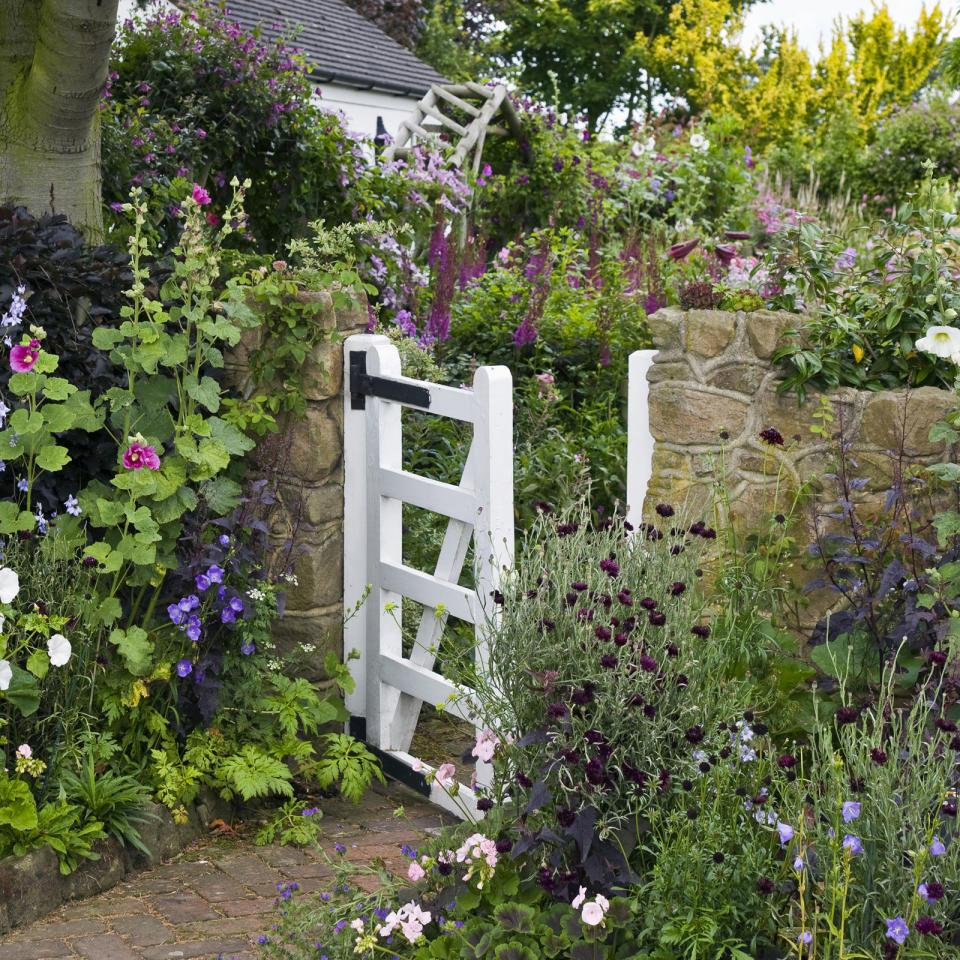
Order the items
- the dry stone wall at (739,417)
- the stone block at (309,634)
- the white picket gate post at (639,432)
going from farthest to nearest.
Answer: the white picket gate post at (639,432) < the dry stone wall at (739,417) < the stone block at (309,634)

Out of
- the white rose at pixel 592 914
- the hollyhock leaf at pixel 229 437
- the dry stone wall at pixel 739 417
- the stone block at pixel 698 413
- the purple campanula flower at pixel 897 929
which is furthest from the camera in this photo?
the stone block at pixel 698 413

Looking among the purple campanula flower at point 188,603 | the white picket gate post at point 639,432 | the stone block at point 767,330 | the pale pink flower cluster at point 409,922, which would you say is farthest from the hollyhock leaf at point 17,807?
the stone block at point 767,330

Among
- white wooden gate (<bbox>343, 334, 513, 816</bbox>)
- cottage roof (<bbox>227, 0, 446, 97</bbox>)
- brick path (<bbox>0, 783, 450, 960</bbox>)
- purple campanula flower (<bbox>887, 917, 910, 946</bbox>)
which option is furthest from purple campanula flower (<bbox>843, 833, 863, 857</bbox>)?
cottage roof (<bbox>227, 0, 446, 97</bbox>)

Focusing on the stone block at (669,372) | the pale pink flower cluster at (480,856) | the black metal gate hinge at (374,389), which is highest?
the stone block at (669,372)

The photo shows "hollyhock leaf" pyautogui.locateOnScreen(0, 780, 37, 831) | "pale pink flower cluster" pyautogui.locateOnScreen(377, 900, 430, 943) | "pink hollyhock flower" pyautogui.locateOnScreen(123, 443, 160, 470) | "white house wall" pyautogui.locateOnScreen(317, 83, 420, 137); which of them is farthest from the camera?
"white house wall" pyautogui.locateOnScreen(317, 83, 420, 137)

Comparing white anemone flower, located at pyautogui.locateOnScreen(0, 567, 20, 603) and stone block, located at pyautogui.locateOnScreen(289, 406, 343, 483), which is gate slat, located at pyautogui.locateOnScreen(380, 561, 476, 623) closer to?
stone block, located at pyautogui.locateOnScreen(289, 406, 343, 483)

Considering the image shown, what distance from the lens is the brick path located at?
117 inches

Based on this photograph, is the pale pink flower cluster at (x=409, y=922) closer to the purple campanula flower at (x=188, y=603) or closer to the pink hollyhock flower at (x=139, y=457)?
the purple campanula flower at (x=188, y=603)

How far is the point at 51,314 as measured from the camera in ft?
12.2

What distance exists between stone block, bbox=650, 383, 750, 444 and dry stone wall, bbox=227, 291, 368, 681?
47.0 inches

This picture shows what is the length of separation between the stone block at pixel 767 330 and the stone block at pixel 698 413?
206mm

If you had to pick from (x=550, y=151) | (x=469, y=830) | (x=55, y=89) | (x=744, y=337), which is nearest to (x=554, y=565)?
(x=469, y=830)

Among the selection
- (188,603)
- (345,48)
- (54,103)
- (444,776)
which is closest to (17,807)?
(188,603)

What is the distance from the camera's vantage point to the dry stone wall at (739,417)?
13.8ft
